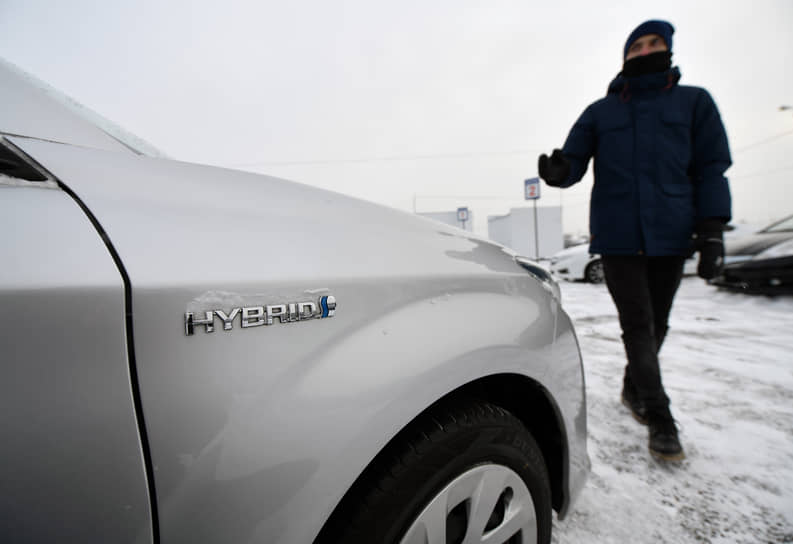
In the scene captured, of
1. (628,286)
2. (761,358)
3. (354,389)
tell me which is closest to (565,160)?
(628,286)

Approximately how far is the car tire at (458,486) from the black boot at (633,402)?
3.99ft

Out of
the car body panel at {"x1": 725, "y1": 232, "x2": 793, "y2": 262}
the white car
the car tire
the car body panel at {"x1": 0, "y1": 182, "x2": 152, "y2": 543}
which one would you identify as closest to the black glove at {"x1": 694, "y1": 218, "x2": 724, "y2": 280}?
the car tire

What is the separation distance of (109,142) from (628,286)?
186cm

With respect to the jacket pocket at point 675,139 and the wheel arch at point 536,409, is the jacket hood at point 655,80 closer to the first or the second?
the jacket pocket at point 675,139

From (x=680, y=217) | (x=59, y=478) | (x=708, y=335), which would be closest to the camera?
(x=59, y=478)

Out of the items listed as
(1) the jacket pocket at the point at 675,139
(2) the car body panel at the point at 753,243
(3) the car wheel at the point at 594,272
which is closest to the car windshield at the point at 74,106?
(1) the jacket pocket at the point at 675,139

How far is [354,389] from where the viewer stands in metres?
0.55

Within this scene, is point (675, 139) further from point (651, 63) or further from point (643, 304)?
point (643, 304)

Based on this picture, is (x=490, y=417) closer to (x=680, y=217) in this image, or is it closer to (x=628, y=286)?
(x=628, y=286)

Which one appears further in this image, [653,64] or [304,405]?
[653,64]

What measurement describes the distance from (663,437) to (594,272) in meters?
5.95

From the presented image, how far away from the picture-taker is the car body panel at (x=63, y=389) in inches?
14.7

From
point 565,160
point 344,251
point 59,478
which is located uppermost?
point 565,160

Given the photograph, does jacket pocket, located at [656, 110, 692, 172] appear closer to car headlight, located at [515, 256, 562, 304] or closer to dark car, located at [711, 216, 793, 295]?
car headlight, located at [515, 256, 562, 304]
